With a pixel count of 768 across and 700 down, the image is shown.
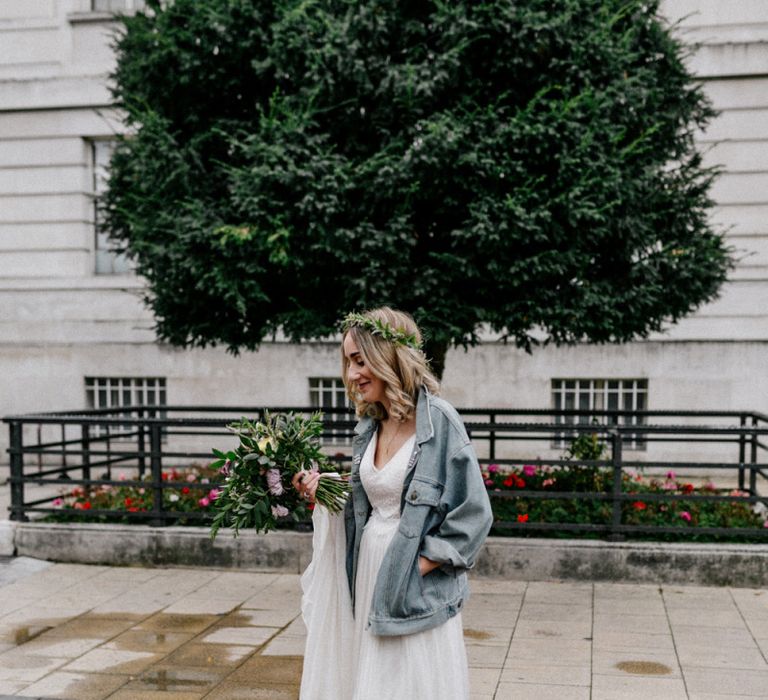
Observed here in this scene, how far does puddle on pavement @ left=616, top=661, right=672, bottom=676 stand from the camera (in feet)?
18.1

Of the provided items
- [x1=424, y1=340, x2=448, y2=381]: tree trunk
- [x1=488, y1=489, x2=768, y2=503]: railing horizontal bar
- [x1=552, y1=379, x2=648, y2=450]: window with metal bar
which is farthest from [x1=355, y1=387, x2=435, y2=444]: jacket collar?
[x1=552, y1=379, x2=648, y2=450]: window with metal bar

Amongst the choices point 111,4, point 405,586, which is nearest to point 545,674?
point 405,586

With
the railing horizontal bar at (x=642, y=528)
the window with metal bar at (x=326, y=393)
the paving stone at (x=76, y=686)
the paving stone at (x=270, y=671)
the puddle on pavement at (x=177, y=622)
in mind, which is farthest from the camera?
the window with metal bar at (x=326, y=393)

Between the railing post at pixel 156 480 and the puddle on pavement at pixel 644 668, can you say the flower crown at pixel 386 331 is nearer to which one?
the puddle on pavement at pixel 644 668

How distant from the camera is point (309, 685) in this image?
3.87 m

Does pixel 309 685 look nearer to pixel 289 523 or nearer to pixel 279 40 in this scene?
pixel 289 523

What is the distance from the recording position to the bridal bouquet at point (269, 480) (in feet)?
12.3

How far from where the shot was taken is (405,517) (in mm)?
3463

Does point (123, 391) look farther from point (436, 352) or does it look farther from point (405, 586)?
point (405, 586)

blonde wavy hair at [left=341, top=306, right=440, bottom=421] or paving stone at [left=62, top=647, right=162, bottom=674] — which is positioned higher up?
blonde wavy hair at [left=341, top=306, right=440, bottom=421]

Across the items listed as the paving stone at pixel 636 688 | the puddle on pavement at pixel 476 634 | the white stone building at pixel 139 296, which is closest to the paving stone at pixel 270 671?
the puddle on pavement at pixel 476 634

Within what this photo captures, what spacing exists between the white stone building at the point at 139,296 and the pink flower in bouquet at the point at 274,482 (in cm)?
996

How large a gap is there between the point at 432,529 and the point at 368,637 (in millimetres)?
518

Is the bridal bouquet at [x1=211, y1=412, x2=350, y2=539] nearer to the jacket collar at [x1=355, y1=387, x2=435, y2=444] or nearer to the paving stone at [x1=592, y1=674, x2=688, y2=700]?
the jacket collar at [x1=355, y1=387, x2=435, y2=444]
